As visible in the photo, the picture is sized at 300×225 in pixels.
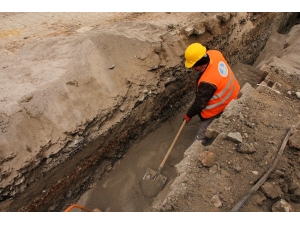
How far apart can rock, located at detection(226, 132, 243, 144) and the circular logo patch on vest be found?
2.92ft

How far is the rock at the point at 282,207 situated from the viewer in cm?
232

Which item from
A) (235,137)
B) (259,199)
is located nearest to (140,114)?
(235,137)

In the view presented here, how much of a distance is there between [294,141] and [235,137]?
0.70 meters

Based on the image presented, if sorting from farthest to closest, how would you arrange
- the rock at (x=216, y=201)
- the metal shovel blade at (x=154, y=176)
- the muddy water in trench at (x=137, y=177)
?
1. the metal shovel blade at (x=154, y=176)
2. the muddy water in trench at (x=137, y=177)
3. the rock at (x=216, y=201)

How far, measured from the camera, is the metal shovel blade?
12.2 feet

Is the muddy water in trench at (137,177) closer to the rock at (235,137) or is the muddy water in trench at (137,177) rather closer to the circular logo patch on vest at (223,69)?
the rock at (235,137)

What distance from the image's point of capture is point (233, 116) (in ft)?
10.3

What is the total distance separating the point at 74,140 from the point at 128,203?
1.29m

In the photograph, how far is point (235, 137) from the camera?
113 inches

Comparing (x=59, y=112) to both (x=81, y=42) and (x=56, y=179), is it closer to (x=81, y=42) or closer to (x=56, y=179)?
(x=56, y=179)

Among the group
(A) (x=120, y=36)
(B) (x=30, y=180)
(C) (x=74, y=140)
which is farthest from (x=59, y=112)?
(A) (x=120, y=36)

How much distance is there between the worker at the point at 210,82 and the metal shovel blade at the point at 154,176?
905 millimetres

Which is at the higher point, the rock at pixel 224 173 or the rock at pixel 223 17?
the rock at pixel 223 17

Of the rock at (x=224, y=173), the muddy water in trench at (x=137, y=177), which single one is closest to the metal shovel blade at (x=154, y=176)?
the muddy water in trench at (x=137, y=177)
